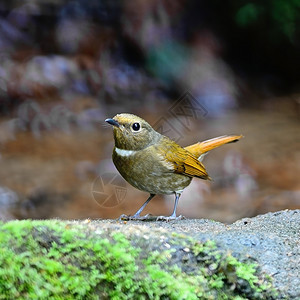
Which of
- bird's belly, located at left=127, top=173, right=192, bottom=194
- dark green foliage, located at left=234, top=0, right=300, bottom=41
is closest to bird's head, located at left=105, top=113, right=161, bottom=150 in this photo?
bird's belly, located at left=127, top=173, right=192, bottom=194

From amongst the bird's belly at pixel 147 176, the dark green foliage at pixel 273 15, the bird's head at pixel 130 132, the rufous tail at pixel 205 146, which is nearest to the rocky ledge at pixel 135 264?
the bird's belly at pixel 147 176

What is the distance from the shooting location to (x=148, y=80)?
11180 millimetres

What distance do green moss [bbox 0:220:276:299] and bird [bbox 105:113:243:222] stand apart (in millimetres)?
1097

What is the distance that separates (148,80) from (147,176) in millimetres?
7304

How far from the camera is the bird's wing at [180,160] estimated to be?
13.6 ft

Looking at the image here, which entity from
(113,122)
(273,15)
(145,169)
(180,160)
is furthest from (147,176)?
(273,15)

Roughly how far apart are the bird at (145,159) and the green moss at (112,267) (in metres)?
1.10

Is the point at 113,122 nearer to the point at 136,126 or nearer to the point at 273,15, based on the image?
the point at 136,126

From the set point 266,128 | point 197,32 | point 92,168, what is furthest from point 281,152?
point 197,32

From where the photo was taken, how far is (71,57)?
11219 millimetres

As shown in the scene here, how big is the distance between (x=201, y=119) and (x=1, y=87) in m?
3.80

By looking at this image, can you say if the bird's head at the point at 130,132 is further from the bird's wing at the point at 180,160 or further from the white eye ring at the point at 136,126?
the bird's wing at the point at 180,160

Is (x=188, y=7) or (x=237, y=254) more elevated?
(x=188, y=7)

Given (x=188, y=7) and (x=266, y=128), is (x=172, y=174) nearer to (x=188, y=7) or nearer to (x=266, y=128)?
(x=266, y=128)
